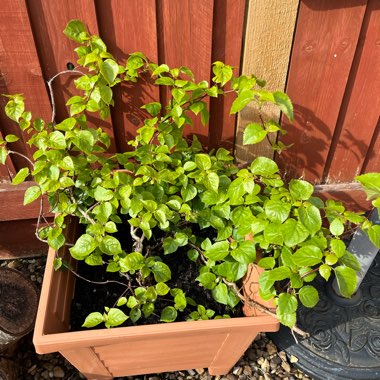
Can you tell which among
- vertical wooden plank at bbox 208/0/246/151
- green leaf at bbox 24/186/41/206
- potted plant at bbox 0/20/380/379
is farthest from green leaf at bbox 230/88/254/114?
green leaf at bbox 24/186/41/206

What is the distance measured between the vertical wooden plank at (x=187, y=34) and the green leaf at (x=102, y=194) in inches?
22.1

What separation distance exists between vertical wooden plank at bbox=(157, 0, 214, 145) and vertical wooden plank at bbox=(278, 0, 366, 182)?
0.35 metres

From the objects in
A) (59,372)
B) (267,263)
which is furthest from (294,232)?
(59,372)

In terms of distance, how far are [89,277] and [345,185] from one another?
54.2 inches

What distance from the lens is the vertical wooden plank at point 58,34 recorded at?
138 centimetres

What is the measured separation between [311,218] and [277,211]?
0.36 feet

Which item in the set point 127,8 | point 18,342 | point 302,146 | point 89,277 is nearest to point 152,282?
point 89,277

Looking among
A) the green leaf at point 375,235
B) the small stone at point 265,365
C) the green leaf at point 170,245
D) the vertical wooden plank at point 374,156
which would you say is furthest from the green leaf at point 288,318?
the vertical wooden plank at point 374,156

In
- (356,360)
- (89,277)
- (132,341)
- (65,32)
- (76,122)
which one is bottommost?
(356,360)

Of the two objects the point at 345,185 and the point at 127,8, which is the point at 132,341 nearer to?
the point at 127,8

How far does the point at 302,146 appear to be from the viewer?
6.29 feet

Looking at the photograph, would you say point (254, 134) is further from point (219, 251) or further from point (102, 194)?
point (102, 194)

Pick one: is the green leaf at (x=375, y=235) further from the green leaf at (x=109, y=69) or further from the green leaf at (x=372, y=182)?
the green leaf at (x=109, y=69)

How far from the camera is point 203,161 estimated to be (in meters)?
1.53
